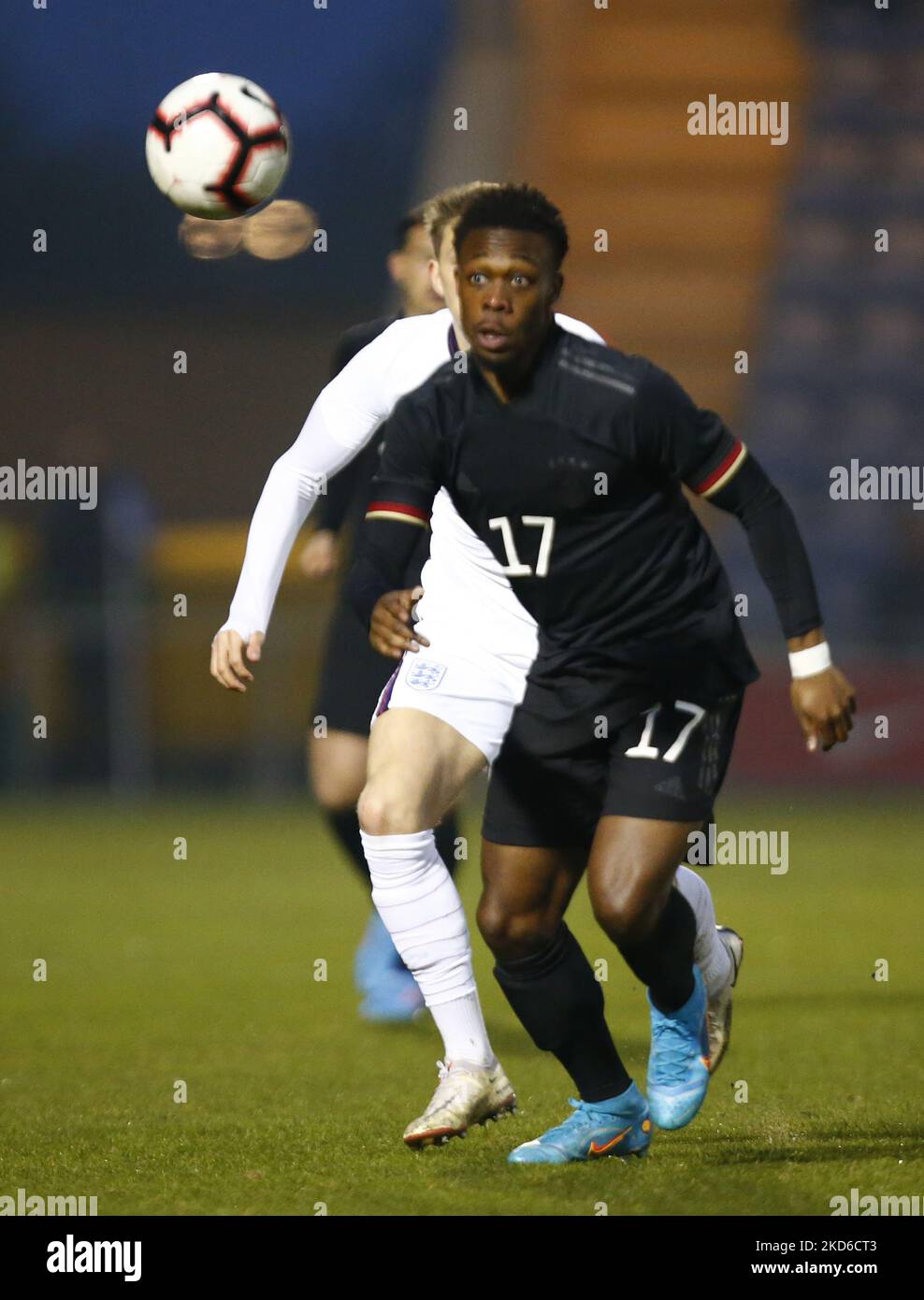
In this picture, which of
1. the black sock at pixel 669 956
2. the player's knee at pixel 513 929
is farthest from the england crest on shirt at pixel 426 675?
the black sock at pixel 669 956

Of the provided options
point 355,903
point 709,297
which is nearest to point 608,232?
point 709,297

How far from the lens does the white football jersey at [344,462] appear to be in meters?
4.94

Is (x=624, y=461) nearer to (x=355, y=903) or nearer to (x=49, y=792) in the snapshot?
(x=355, y=903)

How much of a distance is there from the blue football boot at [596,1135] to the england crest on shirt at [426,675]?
0.98 metres

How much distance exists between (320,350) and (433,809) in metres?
19.2

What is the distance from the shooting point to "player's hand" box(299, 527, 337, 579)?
720cm

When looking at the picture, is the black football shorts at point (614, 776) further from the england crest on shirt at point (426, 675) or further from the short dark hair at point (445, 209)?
the short dark hair at point (445, 209)

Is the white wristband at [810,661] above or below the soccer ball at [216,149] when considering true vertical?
below

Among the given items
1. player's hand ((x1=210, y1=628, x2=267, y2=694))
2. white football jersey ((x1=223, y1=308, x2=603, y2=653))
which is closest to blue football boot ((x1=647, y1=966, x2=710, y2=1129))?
white football jersey ((x1=223, y1=308, x2=603, y2=653))

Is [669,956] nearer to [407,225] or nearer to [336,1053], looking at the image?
[336,1053]

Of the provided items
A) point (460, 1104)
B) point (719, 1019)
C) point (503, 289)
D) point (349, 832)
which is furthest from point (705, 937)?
point (349, 832)

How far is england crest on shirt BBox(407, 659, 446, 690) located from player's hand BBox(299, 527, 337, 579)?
91.7 inches

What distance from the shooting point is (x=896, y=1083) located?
570cm

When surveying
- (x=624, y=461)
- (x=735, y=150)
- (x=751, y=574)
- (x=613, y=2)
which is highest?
(x=613, y=2)
